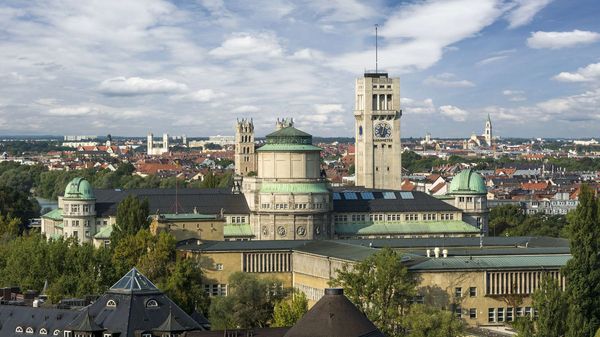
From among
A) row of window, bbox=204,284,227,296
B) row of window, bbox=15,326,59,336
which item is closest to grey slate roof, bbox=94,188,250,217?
row of window, bbox=204,284,227,296

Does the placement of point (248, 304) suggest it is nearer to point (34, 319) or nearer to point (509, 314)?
point (509, 314)

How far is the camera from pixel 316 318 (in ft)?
208

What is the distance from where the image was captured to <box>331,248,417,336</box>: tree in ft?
275

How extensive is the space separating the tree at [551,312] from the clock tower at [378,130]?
301 feet

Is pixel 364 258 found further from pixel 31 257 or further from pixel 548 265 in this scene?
pixel 31 257

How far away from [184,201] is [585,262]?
163ft

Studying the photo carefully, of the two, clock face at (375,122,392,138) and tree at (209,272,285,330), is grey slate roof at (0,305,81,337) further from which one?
clock face at (375,122,392,138)

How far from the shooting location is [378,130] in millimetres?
167625

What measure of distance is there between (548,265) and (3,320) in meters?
38.4

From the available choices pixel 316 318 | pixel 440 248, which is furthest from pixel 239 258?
pixel 316 318

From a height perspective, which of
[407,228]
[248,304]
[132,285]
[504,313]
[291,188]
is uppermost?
[291,188]

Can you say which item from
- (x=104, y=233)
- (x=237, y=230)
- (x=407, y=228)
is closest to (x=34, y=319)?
(x=237, y=230)

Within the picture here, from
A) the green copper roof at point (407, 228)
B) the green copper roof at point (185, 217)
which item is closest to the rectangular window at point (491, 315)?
the green copper roof at point (185, 217)

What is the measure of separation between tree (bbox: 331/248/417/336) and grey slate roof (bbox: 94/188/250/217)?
126 feet
